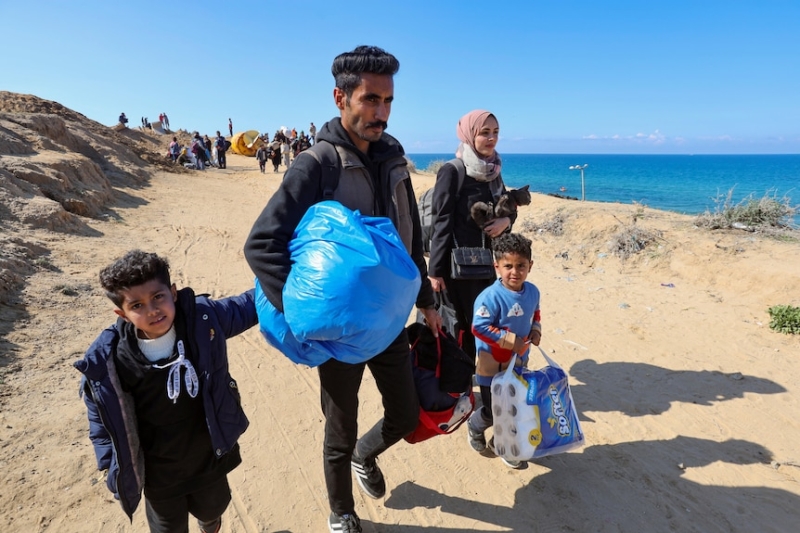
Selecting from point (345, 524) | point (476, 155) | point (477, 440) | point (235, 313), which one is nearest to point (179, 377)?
point (235, 313)

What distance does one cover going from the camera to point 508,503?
2.85 m

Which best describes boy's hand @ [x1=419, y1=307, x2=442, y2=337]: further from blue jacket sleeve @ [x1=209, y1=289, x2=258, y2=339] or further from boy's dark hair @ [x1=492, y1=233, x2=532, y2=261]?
blue jacket sleeve @ [x1=209, y1=289, x2=258, y2=339]

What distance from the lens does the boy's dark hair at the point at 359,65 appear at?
2.02 metres

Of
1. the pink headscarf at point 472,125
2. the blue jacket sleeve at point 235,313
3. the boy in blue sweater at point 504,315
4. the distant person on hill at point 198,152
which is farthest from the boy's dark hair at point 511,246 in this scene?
the distant person on hill at point 198,152

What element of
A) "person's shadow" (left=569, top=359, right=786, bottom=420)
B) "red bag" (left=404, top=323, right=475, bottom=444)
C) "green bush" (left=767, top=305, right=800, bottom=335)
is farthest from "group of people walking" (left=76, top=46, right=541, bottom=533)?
→ "green bush" (left=767, top=305, right=800, bottom=335)

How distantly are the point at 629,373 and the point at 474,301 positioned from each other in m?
2.23

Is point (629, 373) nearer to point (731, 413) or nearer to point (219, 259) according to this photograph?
point (731, 413)

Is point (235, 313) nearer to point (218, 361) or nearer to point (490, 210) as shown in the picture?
point (218, 361)

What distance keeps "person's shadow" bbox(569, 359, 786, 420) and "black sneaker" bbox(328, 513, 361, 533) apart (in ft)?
7.16

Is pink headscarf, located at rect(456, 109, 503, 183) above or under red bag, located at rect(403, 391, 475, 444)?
above

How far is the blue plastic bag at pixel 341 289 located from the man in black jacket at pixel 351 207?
0.35 ft

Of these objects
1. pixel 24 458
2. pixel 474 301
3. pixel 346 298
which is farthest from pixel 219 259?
pixel 346 298

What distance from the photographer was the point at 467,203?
333cm

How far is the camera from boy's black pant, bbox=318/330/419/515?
7.13 feet
